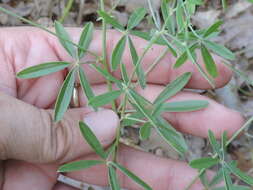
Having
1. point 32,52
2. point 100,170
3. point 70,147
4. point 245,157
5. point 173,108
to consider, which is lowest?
point 245,157

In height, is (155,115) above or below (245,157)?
above

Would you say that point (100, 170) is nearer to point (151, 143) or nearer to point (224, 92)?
point (151, 143)

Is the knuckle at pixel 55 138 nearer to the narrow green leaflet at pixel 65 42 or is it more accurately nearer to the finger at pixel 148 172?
the narrow green leaflet at pixel 65 42

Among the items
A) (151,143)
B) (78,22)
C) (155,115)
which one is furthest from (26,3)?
(155,115)

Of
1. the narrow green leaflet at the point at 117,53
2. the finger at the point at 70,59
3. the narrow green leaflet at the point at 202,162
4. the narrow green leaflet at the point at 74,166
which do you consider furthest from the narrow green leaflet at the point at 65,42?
the narrow green leaflet at the point at 202,162

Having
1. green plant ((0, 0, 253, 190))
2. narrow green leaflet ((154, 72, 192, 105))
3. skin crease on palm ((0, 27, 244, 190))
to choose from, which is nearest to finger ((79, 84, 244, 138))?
skin crease on palm ((0, 27, 244, 190))

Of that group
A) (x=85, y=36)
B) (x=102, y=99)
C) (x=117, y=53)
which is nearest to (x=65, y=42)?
(x=85, y=36)
